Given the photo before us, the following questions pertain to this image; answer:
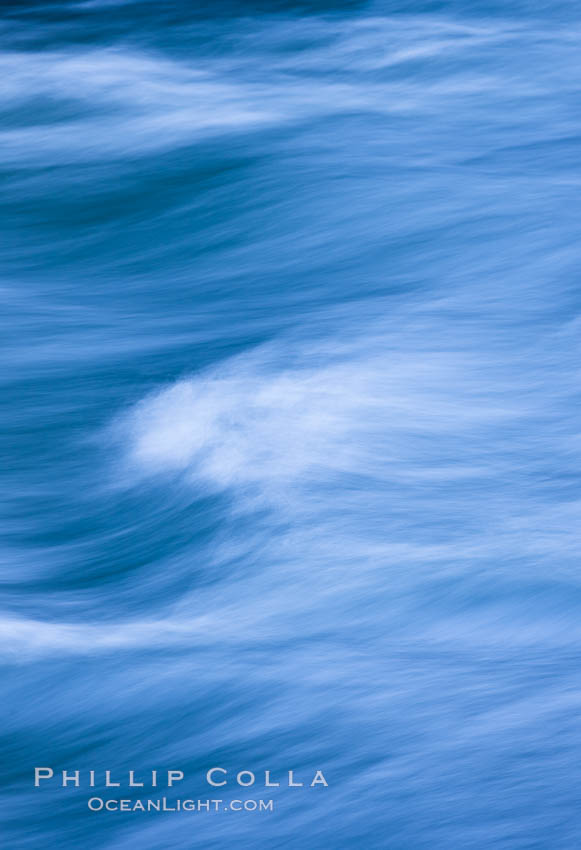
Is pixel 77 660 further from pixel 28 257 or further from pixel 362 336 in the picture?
pixel 28 257

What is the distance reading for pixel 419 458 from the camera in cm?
351

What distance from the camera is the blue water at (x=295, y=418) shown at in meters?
2.69

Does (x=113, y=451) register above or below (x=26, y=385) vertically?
below

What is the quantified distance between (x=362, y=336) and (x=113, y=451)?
1.11 m

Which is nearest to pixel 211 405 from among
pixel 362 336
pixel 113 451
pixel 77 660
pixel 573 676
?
pixel 113 451

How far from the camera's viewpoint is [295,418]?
3.59m

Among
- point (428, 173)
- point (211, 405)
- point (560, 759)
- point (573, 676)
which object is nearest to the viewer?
point (560, 759)

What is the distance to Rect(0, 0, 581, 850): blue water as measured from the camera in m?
2.69

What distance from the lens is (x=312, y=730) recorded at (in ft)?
9.07

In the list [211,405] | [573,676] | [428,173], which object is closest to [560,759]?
[573,676]

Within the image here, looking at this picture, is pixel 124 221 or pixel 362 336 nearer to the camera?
pixel 362 336

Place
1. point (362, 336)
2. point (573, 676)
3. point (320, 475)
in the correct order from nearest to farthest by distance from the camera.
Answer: point (573, 676) < point (320, 475) < point (362, 336)

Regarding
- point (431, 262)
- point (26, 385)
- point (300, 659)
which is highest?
point (431, 262)

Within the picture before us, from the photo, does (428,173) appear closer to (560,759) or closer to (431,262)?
(431,262)
